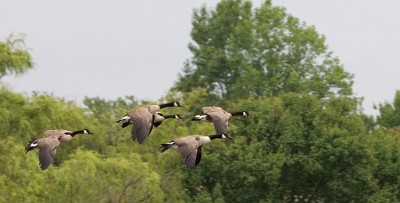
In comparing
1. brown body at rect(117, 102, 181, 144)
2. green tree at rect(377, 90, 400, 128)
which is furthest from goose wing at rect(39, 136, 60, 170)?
green tree at rect(377, 90, 400, 128)

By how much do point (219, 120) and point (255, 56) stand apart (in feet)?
185

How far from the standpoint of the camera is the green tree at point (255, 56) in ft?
288

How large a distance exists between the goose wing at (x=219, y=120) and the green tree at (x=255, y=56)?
51354mm

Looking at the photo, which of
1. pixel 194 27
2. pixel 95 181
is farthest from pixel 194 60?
pixel 95 181

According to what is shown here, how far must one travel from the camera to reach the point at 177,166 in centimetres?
5619

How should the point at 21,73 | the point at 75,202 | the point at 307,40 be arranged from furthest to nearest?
the point at 307,40 < the point at 21,73 < the point at 75,202

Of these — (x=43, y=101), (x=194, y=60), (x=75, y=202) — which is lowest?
(x=75, y=202)

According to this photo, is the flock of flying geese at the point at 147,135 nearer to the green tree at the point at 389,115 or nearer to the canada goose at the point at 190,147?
the canada goose at the point at 190,147

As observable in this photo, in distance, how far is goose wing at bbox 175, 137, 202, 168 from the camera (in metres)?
31.1

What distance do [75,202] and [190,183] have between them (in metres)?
9.04

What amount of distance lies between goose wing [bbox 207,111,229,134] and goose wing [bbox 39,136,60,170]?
3.82 m

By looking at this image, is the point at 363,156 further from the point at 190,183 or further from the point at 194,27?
the point at 194,27

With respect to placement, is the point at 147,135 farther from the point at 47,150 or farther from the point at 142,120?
the point at 47,150

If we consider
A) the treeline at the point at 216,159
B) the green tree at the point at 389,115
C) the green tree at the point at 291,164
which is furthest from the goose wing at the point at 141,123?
the green tree at the point at 389,115
